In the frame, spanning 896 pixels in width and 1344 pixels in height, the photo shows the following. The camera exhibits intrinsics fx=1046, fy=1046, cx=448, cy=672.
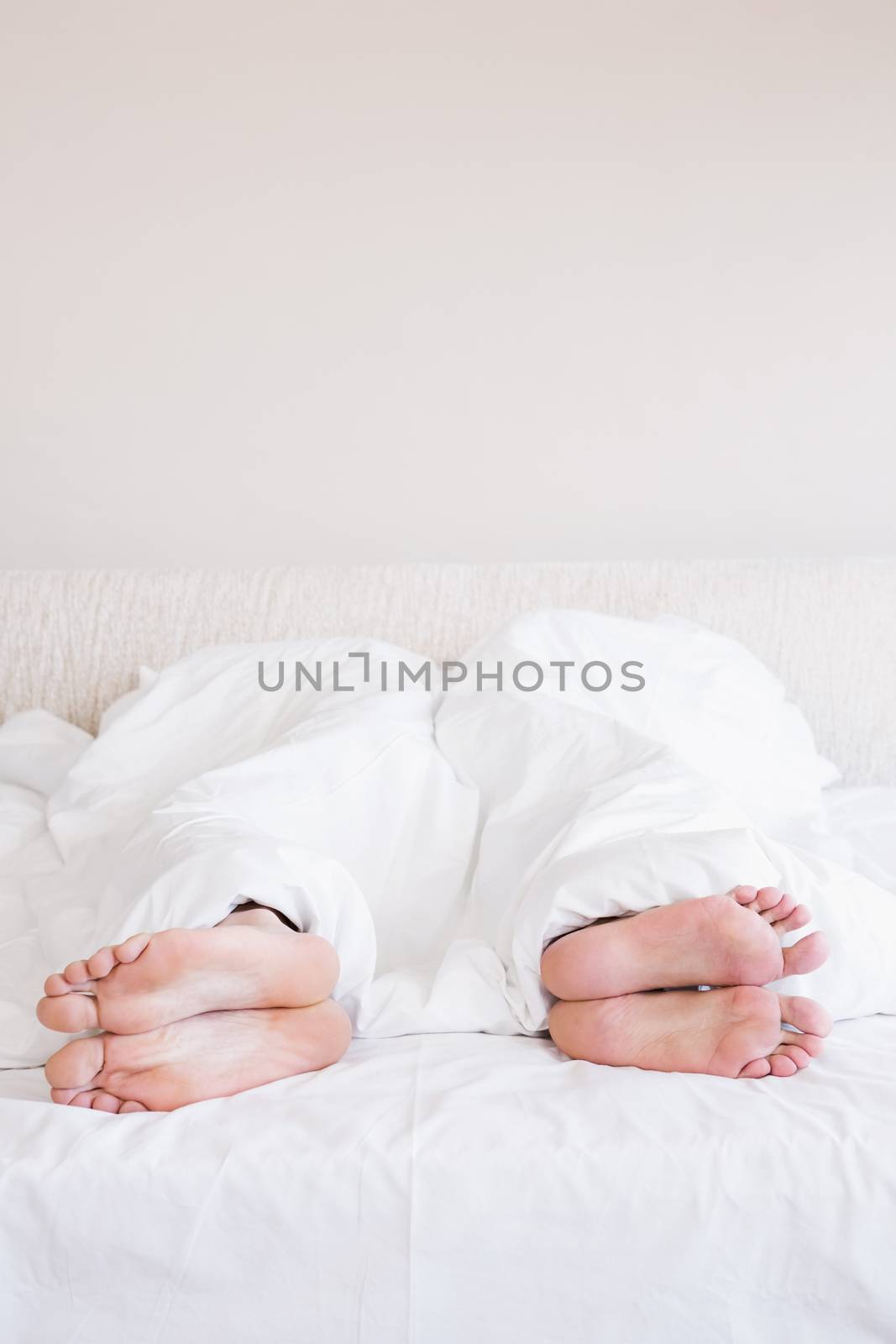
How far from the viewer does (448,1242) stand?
2.60ft

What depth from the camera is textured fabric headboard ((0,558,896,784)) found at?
6.54 feet

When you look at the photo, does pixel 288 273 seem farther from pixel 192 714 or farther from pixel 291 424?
pixel 192 714

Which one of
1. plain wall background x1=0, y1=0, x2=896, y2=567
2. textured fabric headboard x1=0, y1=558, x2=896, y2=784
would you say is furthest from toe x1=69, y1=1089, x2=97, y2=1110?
plain wall background x1=0, y1=0, x2=896, y2=567

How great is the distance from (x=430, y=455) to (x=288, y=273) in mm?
477

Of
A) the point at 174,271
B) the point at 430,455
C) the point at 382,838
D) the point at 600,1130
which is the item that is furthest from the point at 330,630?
the point at 600,1130

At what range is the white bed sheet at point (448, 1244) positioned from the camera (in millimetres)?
788

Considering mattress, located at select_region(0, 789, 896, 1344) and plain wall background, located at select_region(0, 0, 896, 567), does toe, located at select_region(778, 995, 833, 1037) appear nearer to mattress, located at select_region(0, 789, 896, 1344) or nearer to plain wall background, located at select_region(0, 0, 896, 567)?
mattress, located at select_region(0, 789, 896, 1344)

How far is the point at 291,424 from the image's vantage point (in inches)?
87.7

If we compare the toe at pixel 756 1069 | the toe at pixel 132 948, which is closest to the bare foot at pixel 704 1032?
the toe at pixel 756 1069

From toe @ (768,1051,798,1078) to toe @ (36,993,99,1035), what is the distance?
61cm

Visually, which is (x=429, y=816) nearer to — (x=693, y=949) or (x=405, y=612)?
(x=693, y=949)

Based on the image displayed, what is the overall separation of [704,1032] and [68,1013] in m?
0.57

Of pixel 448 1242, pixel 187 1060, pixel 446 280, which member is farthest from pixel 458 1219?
pixel 446 280

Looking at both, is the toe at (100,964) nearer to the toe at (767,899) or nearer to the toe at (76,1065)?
the toe at (76,1065)
